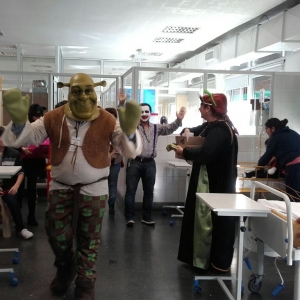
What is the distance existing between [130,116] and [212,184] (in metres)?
1.22

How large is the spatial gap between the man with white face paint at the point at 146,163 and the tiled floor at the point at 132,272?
0.34 metres

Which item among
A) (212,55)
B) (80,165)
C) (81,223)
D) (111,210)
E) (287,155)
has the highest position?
(212,55)

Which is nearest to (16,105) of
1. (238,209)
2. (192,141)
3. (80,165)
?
(80,165)

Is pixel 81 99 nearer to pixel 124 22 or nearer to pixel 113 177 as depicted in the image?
pixel 113 177

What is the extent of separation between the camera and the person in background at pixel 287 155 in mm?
4082

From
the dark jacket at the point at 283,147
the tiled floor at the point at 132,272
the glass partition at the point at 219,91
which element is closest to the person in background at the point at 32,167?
the tiled floor at the point at 132,272

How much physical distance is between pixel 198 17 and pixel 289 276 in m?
4.67

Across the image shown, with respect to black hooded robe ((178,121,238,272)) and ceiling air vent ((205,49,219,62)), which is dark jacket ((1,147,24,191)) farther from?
ceiling air vent ((205,49,219,62))

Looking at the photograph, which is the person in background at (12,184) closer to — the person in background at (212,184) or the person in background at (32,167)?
the person in background at (32,167)

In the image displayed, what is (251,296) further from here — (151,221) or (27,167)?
(27,167)

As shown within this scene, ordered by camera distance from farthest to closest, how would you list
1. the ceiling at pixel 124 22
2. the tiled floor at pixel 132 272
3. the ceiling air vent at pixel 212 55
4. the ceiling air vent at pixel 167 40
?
the ceiling air vent at pixel 212 55 → the ceiling air vent at pixel 167 40 → the ceiling at pixel 124 22 → the tiled floor at pixel 132 272

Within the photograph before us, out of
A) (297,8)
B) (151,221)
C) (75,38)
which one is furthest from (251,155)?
(75,38)

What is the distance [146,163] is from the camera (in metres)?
4.33

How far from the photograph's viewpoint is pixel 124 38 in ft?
27.0
